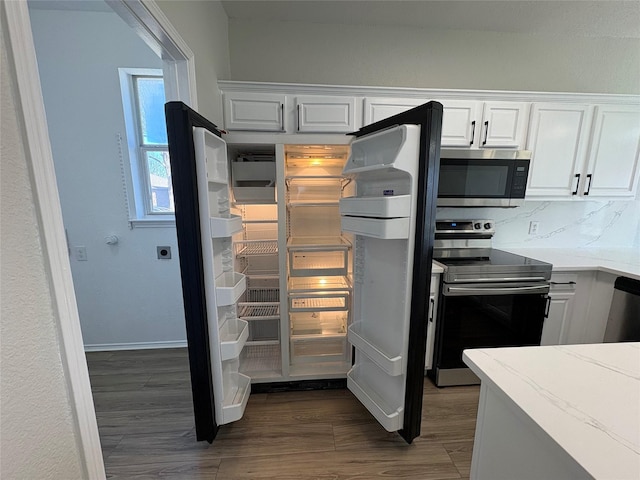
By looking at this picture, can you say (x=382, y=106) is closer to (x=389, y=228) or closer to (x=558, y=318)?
(x=389, y=228)

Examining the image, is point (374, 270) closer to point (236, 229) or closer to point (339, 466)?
point (236, 229)

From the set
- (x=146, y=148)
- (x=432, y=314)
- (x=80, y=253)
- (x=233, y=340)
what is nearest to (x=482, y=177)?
(x=432, y=314)

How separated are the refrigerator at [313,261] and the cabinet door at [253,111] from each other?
17 centimetres

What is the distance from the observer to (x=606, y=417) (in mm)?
600

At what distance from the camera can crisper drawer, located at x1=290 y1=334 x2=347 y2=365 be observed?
2090mm

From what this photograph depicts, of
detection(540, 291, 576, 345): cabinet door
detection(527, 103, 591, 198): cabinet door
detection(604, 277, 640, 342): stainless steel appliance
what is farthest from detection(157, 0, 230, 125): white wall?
detection(604, 277, 640, 342): stainless steel appliance

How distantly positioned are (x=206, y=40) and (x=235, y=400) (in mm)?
2208

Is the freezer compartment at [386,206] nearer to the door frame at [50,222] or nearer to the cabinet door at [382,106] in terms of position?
the cabinet door at [382,106]

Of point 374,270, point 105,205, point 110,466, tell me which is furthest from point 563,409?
point 105,205

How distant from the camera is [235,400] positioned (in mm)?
1612

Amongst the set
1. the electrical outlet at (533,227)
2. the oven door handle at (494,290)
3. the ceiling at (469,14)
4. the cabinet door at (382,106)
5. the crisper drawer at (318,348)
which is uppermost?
the ceiling at (469,14)

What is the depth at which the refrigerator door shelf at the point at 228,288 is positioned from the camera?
1.41m

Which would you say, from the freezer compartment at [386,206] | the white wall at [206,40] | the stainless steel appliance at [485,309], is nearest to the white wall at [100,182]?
the white wall at [206,40]

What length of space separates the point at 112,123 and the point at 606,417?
314 centimetres
